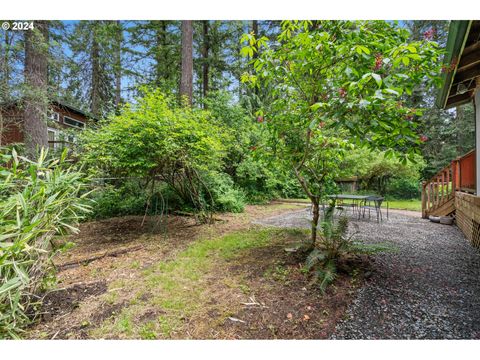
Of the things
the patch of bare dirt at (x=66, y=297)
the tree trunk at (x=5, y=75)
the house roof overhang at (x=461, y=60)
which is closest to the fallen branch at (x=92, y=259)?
the patch of bare dirt at (x=66, y=297)

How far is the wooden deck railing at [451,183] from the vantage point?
4355mm

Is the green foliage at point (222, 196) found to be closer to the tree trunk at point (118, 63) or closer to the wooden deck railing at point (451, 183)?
the tree trunk at point (118, 63)

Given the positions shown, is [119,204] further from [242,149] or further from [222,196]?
[242,149]

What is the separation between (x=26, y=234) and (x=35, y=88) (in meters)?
4.19

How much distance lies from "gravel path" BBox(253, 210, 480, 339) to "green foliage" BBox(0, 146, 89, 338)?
2225 millimetres

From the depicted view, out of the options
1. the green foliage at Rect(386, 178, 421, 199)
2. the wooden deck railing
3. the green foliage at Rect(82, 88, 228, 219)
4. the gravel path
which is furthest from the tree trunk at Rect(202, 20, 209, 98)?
the green foliage at Rect(386, 178, 421, 199)

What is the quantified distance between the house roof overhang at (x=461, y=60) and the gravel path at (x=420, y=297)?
1954mm

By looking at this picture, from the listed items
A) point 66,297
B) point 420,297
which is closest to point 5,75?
point 66,297

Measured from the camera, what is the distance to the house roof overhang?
210 cm

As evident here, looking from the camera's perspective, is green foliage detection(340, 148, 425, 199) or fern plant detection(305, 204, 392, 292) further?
green foliage detection(340, 148, 425, 199)

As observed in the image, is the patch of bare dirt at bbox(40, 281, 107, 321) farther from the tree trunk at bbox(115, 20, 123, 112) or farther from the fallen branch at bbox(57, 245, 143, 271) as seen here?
the tree trunk at bbox(115, 20, 123, 112)

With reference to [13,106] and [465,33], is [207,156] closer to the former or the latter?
[465,33]
